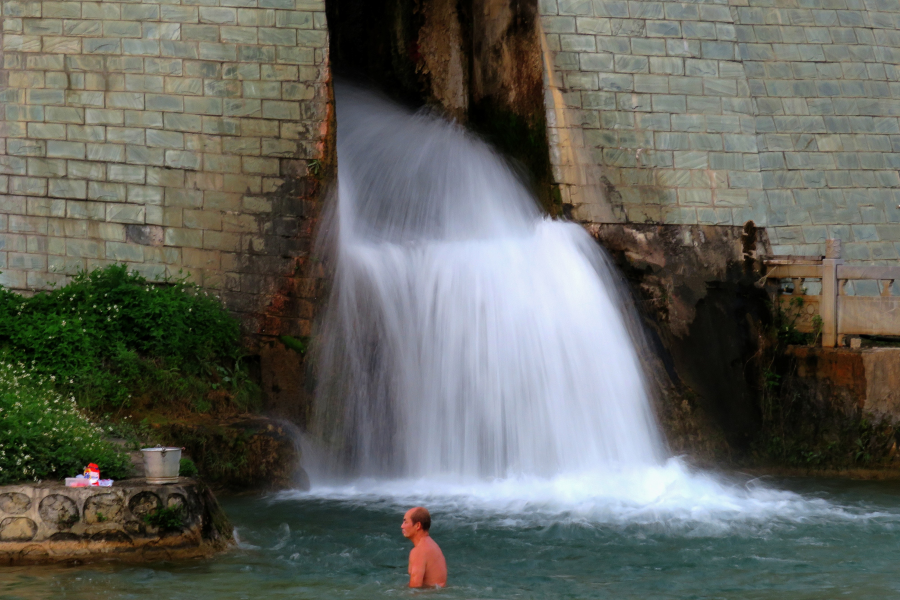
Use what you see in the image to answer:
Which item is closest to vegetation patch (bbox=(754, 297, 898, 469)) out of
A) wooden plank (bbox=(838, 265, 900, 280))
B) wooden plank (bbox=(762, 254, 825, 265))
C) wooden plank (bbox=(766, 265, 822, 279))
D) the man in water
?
wooden plank (bbox=(766, 265, 822, 279))

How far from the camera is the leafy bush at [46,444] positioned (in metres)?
6.78

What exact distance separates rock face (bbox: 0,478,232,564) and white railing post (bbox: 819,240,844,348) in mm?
7312

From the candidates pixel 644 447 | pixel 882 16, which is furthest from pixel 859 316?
pixel 882 16

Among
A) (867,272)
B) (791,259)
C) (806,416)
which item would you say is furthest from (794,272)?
(806,416)

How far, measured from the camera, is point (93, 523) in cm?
646

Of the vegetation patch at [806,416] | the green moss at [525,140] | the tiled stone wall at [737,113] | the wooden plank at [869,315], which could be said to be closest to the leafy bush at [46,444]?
the green moss at [525,140]

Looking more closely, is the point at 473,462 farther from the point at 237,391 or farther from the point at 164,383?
the point at 164,383

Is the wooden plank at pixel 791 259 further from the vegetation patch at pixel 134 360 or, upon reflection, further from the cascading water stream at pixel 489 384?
the vegetation patch at pixel 134 360

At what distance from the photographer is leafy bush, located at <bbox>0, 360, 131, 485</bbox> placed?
6781 millimetres

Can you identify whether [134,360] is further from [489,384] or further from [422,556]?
[422,556]

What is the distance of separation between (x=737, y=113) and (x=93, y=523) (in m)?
8.85

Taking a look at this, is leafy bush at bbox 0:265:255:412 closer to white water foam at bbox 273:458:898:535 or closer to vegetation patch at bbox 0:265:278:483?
vegetation patch at bbox 0:265:278:483

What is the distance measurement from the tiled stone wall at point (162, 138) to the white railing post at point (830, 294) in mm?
5364

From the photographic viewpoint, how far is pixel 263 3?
1132 cm
